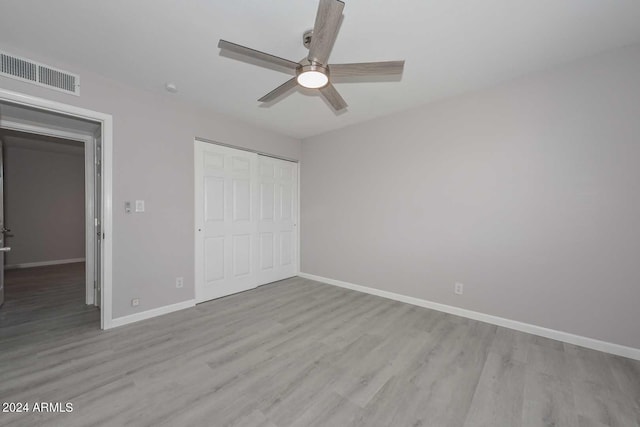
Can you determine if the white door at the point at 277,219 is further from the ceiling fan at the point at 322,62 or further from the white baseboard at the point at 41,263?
the white baseboard at the point at 41,263

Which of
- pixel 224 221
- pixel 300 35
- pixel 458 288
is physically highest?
pixel 300 35

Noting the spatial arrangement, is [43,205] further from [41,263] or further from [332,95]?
[332,95]

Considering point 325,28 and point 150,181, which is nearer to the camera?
point 325,28

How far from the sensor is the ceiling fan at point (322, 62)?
143cm

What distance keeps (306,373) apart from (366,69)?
2.32 meters

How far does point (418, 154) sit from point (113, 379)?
3786 millimetres

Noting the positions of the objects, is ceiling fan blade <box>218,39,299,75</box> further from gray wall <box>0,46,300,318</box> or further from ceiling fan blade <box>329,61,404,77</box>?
gray wall <box>0,46,300,318</box>

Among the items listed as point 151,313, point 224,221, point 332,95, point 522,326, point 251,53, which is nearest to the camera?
point 251,53

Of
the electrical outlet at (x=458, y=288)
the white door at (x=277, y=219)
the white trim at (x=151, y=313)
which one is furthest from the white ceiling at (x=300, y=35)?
the white trim at (x=151, y=313)

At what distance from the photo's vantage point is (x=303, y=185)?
15.6 ft

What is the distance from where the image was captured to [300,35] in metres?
2.00

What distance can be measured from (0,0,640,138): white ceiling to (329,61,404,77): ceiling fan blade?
1.16 feet

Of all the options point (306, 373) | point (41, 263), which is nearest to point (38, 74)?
point (306, 373)

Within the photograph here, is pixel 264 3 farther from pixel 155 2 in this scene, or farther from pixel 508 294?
pixel 508 294
